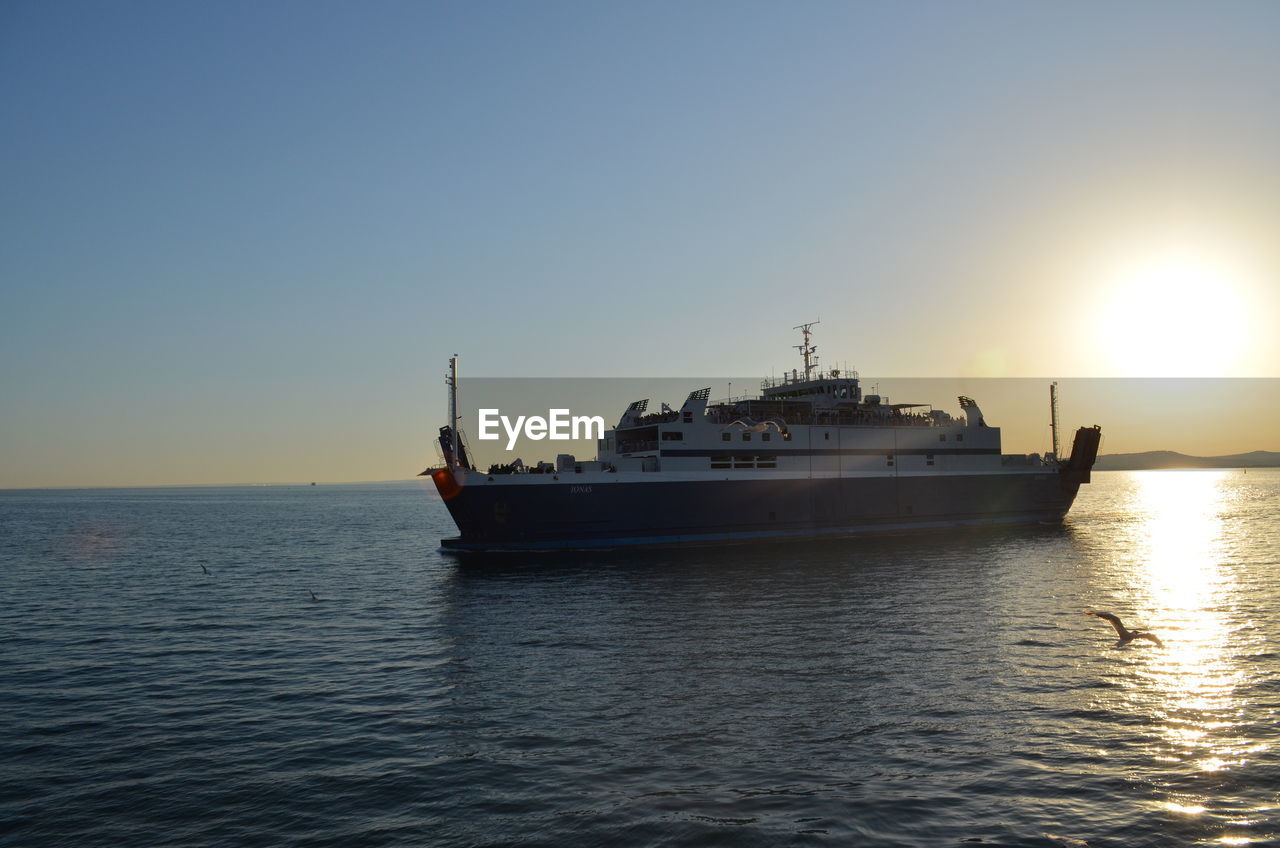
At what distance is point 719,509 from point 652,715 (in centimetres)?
3436

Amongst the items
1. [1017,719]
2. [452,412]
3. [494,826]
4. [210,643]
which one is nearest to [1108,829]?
[1017,719]

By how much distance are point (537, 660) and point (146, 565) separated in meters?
42.7

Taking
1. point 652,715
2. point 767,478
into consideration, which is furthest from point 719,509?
point 652,715

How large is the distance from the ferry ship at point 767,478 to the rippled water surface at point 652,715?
34.9 feet

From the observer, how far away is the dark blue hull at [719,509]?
149 ft

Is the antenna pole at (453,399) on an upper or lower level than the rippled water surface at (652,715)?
upper

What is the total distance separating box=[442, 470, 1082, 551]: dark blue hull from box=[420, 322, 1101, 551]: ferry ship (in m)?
0.08

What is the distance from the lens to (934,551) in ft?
157

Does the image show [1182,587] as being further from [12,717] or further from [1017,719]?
[12,717]

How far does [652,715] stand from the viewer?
16156 millimetres

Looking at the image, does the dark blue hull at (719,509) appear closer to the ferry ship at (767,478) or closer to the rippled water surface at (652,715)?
the ferry ship at (767,478)

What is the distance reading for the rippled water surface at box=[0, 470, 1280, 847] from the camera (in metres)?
11.6

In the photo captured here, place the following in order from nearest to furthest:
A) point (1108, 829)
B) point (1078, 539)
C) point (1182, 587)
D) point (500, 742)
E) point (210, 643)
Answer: point (1108, 829) → point (500, 742) → point (210, 643) → point (1182, 587) → point (1078, 539)

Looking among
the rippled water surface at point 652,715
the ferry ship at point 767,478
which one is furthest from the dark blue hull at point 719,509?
the rippled water surface at point 652,715
